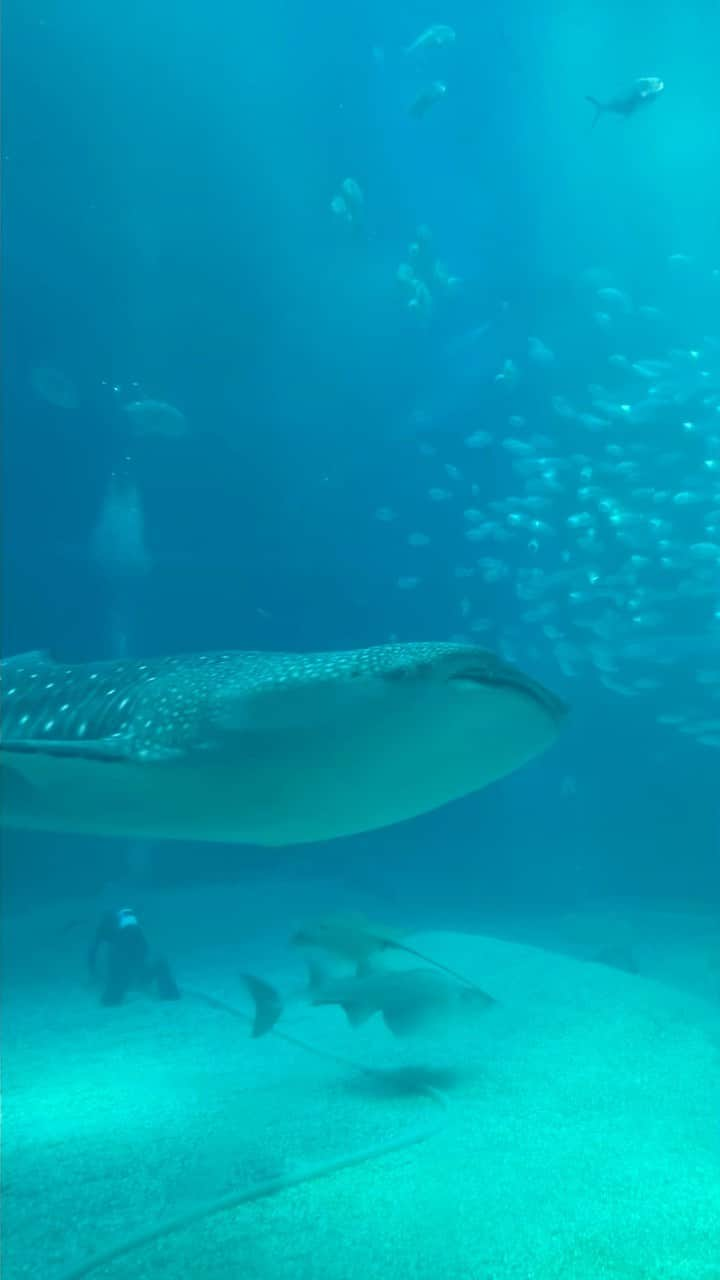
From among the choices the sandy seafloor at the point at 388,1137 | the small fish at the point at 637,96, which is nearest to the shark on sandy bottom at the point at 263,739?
the sandy seafloor at the point at 388,1137

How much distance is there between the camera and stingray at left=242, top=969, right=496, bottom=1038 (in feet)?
18.1

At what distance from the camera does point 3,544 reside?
1769 centimetres

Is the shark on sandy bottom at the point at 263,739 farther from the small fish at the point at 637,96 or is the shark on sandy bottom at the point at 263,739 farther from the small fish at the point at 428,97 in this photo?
the small fish at the point at 637,96

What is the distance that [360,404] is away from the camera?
1518cm

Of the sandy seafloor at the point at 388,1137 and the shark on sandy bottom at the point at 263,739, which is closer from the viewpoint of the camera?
the shark on sandy bottom at the point at 263,739

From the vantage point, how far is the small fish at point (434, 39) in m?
10.2

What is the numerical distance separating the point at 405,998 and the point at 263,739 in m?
3.58

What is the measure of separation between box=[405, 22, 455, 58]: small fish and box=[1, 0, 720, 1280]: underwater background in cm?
5

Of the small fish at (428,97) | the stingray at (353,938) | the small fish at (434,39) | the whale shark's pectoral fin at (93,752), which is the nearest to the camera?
the whale shark's pectoral fin at (93,752)

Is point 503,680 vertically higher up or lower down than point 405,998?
higher up

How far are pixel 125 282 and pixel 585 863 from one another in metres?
21.2

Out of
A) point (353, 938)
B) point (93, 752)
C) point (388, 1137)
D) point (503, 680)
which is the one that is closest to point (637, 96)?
point (353, 938)

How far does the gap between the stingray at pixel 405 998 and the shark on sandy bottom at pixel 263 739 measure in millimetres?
2700

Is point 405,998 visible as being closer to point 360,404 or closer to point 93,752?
point 93,752
